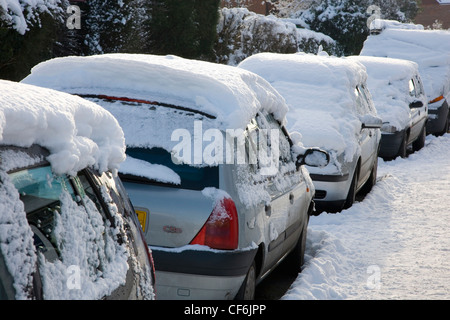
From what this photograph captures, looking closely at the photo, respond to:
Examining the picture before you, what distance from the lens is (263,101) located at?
19.5ft

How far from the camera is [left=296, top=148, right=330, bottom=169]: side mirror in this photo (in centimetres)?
648

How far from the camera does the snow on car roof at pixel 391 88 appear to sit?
45.3ft

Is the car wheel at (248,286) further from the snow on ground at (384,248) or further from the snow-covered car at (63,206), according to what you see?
the snow-covered car at (63,206)

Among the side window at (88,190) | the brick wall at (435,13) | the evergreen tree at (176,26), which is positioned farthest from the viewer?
the brick wall at (435,13)

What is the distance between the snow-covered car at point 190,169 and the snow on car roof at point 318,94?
3719mm

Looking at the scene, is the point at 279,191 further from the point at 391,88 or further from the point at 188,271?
the point at 391,88

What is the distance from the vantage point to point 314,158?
6.52m

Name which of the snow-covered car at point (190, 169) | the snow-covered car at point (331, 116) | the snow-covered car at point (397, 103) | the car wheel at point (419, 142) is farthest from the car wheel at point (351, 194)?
the car wheel at point (419, 142)

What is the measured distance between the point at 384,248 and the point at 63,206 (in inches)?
222

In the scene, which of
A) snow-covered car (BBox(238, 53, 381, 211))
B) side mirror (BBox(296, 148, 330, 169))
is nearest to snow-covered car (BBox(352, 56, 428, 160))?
snow-covered car (BBox(238, 53, 381, 211))

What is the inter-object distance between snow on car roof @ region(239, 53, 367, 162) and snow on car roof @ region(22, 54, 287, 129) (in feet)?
12.6

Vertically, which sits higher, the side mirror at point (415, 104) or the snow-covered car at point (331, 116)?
the snow-covered car at point (331, 116)
